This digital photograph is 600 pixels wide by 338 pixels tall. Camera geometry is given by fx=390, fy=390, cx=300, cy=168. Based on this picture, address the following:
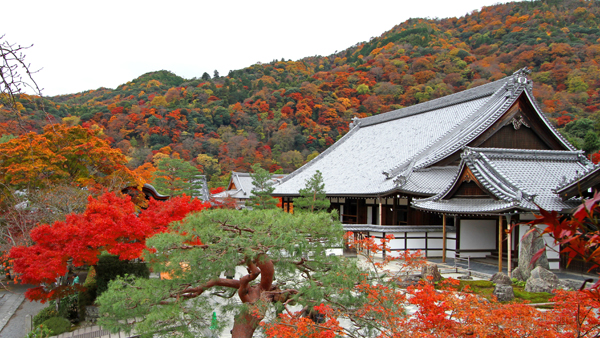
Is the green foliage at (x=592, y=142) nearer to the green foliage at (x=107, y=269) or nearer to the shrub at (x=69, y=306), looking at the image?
the green foliage at (x=107, y=269)

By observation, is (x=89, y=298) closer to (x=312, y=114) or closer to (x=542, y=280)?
(x=542, y=280)

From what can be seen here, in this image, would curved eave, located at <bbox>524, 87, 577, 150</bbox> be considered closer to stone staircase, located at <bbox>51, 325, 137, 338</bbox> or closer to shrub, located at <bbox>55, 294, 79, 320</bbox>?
stone staircase, located at <bbox>51, 325, 137, 338</bbox>

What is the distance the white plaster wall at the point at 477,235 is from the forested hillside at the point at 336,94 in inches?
1118

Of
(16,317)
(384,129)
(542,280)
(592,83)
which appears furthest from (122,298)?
(592,83)

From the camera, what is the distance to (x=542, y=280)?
10336 millimetres

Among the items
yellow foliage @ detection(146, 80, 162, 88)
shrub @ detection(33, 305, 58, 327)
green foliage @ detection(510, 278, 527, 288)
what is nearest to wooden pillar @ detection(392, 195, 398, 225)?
green foliage @ detection(510, 278, 527, 288)

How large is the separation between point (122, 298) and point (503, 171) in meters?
12.4

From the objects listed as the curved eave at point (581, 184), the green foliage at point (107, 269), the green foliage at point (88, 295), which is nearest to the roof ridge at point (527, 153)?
the curved eave at point (581, 184)

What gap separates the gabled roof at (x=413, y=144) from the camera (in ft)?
54.5

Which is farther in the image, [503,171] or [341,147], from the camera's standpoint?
[341,147]

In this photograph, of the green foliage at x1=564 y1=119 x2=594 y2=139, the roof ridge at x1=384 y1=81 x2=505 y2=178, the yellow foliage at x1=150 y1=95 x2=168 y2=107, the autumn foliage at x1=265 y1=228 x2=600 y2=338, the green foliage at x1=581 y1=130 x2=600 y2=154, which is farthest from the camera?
the yellow foliage at x1=150 y1=95 x2=168 y2=107

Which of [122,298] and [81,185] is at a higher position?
[81,185]

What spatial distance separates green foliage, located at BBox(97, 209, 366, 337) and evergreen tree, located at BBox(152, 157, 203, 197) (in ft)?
78.4

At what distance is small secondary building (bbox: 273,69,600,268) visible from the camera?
1247 centimetres
